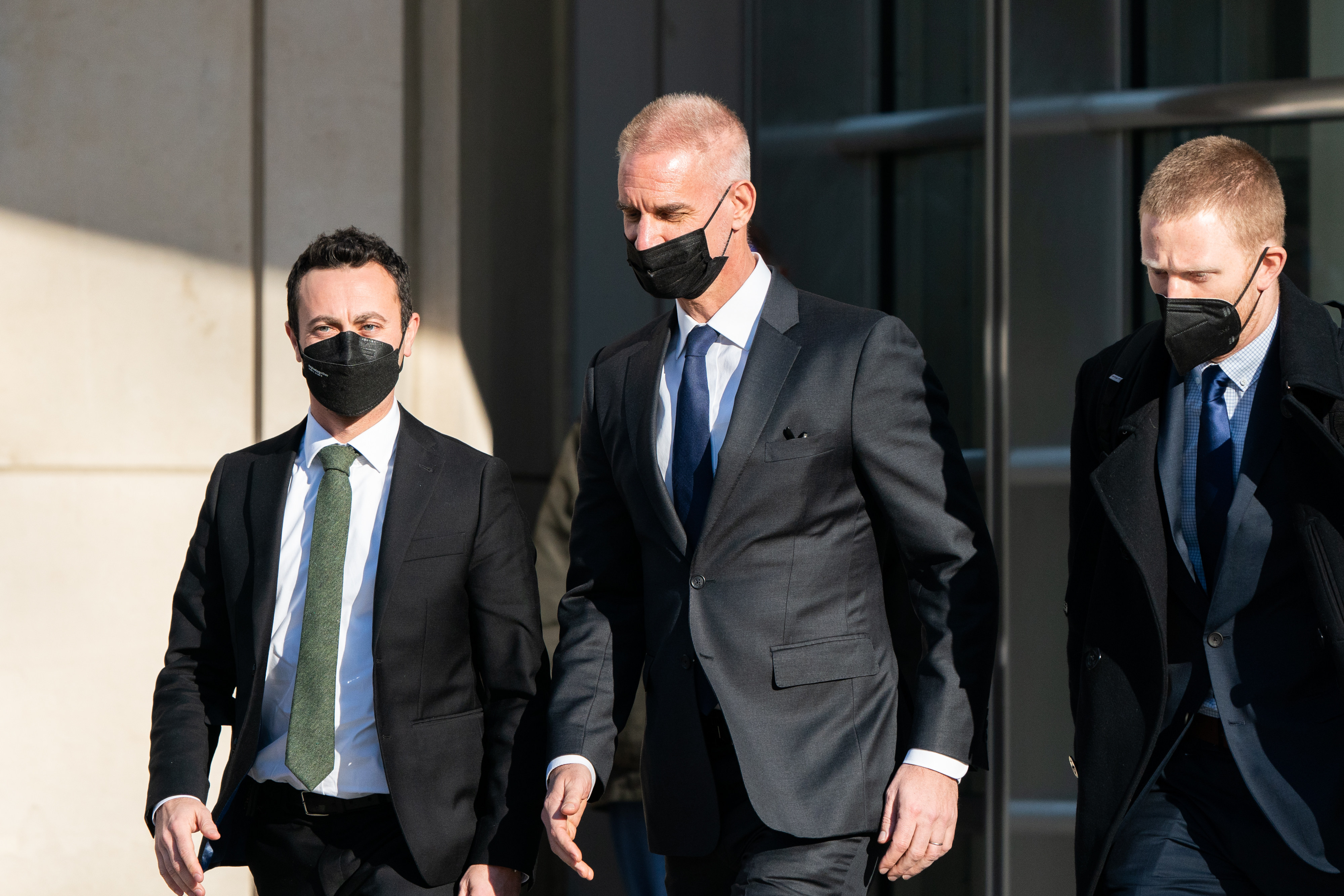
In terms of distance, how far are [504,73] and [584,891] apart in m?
3.09

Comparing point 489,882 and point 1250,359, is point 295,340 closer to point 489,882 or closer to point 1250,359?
point 489,882

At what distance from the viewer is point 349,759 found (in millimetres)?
3047

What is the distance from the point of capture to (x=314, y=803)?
3055 mm

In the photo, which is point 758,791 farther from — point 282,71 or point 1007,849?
point 282,71

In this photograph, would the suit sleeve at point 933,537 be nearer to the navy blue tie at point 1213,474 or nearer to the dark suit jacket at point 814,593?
the dark suit jacket at point 814,593

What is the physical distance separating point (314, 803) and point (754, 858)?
0.89 meters

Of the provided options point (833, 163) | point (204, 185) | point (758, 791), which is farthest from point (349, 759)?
point (833, 163)

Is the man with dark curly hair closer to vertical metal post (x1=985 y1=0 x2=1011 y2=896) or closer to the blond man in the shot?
the blond man

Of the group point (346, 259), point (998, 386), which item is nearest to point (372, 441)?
point (346, 259)

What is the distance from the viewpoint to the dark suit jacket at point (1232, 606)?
9.03 feet

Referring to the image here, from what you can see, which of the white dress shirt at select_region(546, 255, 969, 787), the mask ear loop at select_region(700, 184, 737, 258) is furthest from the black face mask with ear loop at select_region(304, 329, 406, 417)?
the mask ear loop at select_region(700, 184, 737, 258)

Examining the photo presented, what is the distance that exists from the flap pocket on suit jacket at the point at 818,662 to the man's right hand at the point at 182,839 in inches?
46.1

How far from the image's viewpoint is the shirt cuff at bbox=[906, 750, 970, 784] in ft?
9.11

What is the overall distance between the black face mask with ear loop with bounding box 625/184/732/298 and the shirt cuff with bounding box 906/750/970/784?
3.23 ft
